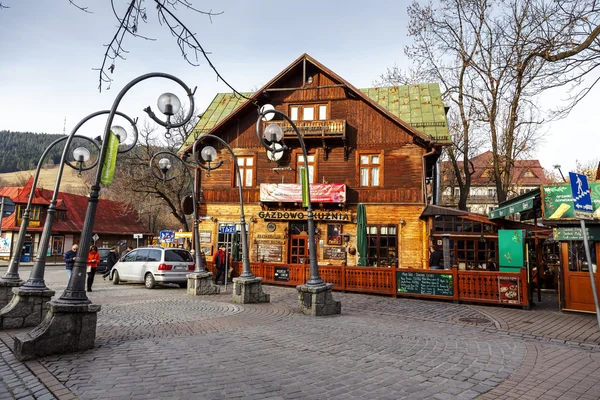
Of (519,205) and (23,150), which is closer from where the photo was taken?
(519,205)

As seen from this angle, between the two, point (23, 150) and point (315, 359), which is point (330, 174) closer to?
point (315, 359)

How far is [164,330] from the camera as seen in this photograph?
27.2 feet

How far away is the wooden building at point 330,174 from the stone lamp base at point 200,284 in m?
6.41

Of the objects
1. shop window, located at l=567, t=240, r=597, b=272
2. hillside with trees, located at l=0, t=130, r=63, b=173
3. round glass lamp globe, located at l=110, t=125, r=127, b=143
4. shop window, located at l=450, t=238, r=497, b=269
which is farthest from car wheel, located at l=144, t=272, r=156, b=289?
hillside with trees, located at l=0, t=130, r=63, b=173

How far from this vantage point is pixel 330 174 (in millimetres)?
22359

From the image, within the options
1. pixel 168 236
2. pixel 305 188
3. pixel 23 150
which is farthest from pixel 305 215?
pixel 23 150

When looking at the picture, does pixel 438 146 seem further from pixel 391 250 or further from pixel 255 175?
pixel 255 175

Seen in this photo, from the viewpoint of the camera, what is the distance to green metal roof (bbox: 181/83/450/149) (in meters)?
22.8

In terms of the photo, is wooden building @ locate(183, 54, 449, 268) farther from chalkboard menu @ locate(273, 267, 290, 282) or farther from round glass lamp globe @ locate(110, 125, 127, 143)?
round glass lamp globe @ locate(110, 125, 127, 143)

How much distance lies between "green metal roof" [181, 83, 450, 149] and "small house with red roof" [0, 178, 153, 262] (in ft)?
68.3

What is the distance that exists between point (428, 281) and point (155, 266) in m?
10.9

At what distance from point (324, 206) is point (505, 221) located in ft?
29.2

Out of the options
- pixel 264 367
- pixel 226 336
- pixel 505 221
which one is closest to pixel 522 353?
pixel 264 367

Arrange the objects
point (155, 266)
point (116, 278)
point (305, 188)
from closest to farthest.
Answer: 1. point (305, 188)
2. point (155, 266)
3. point (116, 278)
